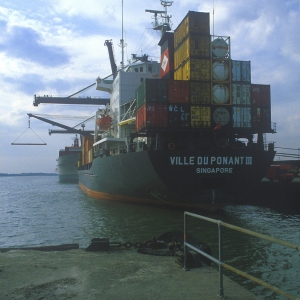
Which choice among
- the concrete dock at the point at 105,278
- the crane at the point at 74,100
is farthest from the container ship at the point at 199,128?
the crane at the point at 74,100

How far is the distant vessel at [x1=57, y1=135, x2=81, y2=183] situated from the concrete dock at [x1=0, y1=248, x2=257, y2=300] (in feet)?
216

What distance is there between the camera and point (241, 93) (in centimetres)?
1675

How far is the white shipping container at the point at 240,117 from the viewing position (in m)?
16.5

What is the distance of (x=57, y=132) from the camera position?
5238cm

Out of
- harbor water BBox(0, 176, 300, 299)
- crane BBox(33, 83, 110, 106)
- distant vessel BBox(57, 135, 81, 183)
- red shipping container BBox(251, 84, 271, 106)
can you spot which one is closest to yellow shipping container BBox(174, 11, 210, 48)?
red shipping container BBox(251, 84, 271, 106)

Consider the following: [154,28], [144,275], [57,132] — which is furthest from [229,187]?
[57,132]

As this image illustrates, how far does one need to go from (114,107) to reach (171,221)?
1620cm

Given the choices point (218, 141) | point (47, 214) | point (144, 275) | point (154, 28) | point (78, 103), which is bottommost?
point (47, 214)

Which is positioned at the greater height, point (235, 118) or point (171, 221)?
point (235, 118)

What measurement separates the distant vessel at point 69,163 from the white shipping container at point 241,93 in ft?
185

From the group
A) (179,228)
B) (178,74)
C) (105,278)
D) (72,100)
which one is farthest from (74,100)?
(105,278)

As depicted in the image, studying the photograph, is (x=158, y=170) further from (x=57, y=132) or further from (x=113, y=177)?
(x=57, y=132)

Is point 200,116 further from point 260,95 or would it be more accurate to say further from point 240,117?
point 260,95

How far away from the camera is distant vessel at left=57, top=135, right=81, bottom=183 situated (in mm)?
71438
